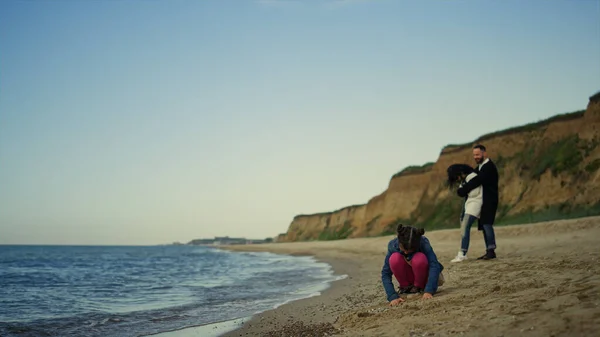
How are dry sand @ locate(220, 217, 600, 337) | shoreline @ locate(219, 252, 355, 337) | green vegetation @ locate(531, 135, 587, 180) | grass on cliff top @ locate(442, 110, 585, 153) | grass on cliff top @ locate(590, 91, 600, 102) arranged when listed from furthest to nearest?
1. grass on cliff top @ locate(442, 110, 585, 153)
2. grass on cliff top @ locate(590, 91, 600, 102)
3. green vegetation @ locate(531, 135, 587, 180)
4. shoreline @ locate(219, 252, 355, 337)
5. dry sand @ locate(220, 217, 600, 337)

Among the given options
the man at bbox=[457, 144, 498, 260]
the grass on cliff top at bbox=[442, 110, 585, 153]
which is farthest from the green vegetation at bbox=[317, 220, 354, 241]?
the man at bbox=[457, 144, 498, 260]

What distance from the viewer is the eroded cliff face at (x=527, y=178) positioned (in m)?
23.1

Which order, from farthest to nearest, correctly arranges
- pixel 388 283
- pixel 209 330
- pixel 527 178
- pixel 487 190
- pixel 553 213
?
pixel 527 178, pixel 553 213, pixel 487 190, pixel 209 330, pixel 388 283

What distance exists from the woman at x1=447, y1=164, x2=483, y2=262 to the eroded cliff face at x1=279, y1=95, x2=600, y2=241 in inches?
499

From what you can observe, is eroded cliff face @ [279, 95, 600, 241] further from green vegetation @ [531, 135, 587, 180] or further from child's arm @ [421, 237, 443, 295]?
child's arm @ [421, 237, 443, 295]

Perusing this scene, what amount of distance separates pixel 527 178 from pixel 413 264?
24687mm

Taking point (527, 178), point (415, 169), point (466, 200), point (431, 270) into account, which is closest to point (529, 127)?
point (527, 178)

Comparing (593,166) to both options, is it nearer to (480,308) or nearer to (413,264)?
(413,264)

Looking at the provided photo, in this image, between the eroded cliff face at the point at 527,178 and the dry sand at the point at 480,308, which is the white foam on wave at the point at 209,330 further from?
the eroded cliff face at the point at 527,178

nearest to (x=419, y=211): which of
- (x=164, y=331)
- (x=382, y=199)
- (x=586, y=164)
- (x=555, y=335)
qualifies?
(x=382, y=199)

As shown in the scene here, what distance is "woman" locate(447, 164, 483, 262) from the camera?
914 centimetres

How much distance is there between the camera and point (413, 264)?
6070 millimetres

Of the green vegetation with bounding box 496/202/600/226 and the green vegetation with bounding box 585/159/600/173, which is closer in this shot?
the green vegetation with bounding box 496/202/600/226

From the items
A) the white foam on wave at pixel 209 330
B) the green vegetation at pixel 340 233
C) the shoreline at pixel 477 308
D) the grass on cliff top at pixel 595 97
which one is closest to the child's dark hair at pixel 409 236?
the shoreline at pixel 477 308
